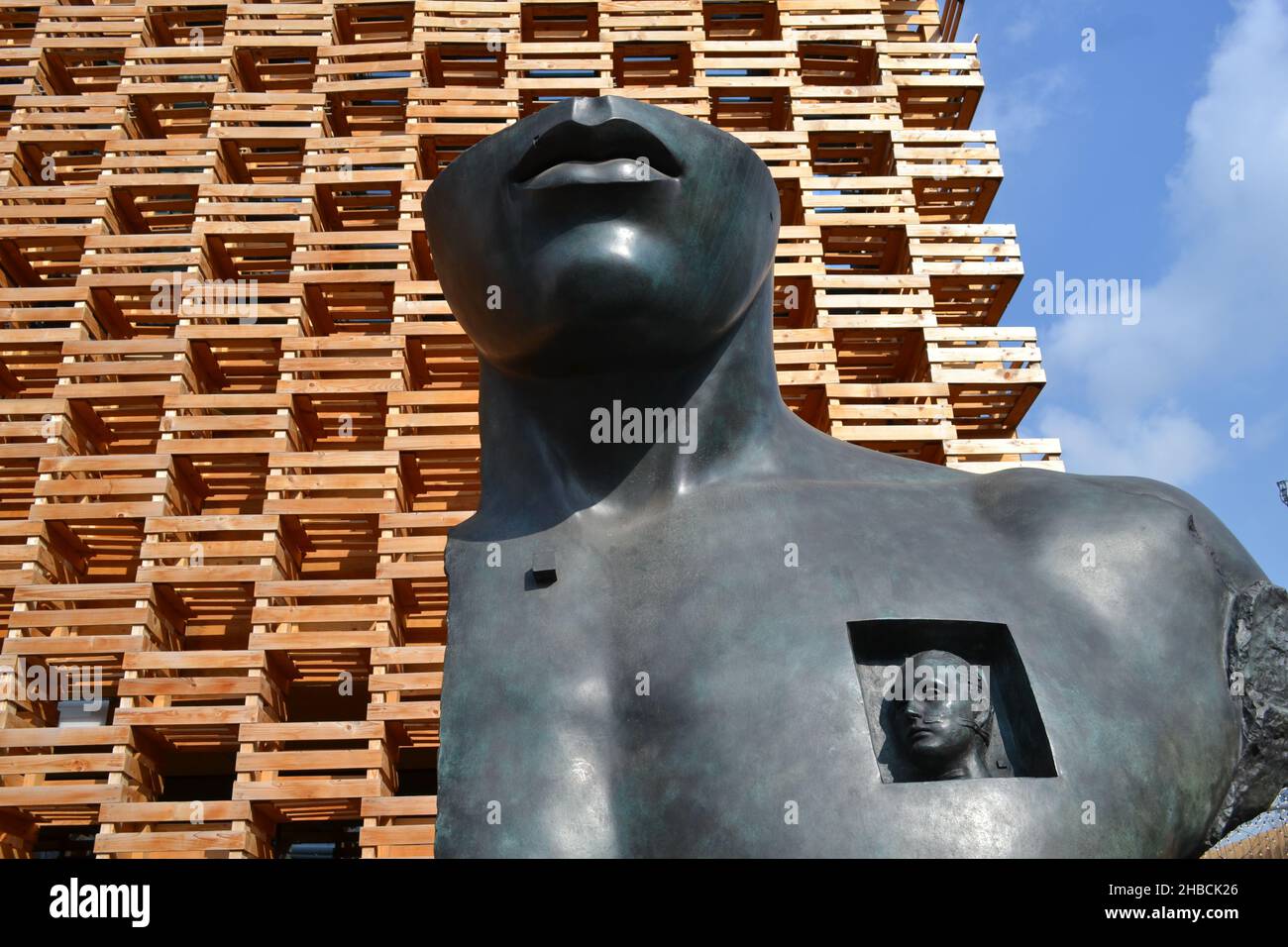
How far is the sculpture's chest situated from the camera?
69.8 inches

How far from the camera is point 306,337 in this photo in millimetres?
8828

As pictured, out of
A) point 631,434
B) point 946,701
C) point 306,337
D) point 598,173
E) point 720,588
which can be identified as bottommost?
point 946,701

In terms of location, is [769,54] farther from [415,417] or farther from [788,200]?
[415,417]

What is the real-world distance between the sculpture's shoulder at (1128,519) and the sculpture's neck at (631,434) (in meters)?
0.48

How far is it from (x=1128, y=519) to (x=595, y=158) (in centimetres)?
114
